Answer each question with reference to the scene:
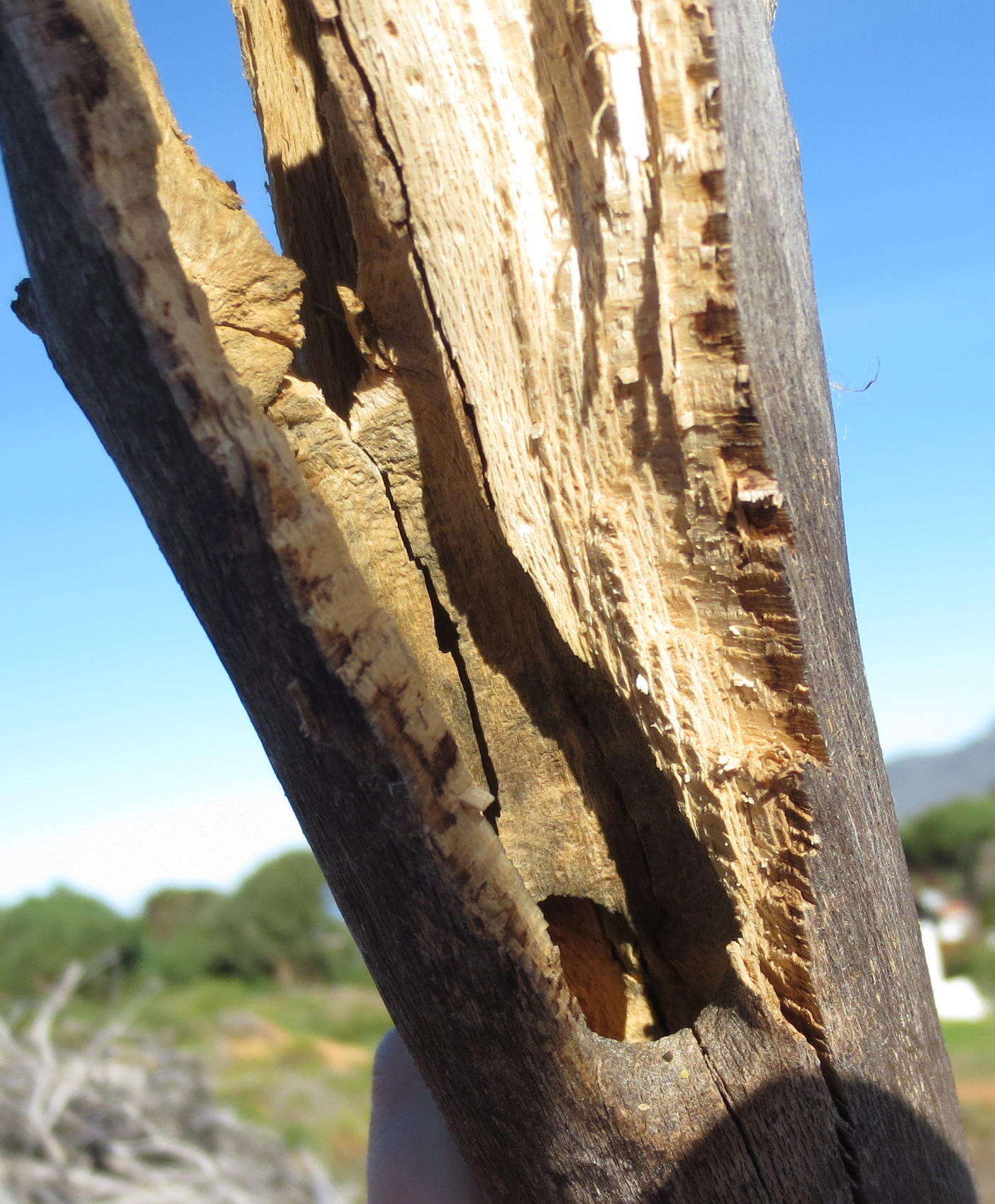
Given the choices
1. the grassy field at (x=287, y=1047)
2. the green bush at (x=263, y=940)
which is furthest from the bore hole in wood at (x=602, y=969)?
the green bush at (x=263, y=940)

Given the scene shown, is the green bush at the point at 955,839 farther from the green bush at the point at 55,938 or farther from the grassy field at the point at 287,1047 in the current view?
the green bush at the point at 55,938

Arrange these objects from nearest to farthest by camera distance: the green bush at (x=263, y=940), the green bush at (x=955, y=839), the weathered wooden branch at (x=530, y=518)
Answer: the weathered wooden branch at (x=530, y=518)
the green bush at (x=263, y=940)
the green bush at (x=955, y=839)

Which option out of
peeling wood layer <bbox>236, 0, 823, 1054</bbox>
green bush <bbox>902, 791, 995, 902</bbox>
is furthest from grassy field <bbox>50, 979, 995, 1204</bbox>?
peeling wood layer <bbox>236, 0, 823, 1054</bbox>

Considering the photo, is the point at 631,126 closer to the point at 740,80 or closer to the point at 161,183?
the point at 740,80

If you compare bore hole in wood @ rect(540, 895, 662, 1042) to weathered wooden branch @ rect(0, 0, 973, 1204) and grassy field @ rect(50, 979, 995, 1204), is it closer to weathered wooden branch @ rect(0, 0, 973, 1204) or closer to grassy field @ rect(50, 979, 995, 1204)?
weathered wooden branch @ rect(0, 0, 973, 1204)

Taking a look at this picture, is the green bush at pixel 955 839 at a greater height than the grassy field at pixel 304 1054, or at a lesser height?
greater

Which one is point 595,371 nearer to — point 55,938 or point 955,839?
point 55,938

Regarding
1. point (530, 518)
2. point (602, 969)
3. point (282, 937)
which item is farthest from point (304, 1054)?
point (530, 518)
